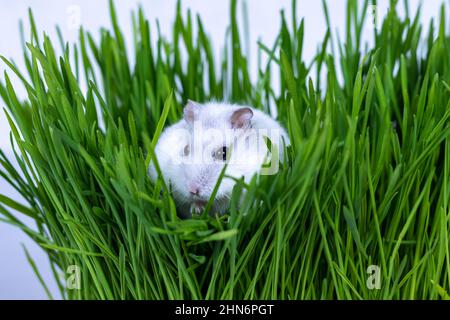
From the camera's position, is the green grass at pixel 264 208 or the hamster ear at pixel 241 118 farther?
the hamster ear at pixel 241 118

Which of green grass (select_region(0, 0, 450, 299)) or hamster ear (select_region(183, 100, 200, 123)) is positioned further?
hamster ear (select_region(183, 100, 200, 123))

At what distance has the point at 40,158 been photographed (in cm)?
89

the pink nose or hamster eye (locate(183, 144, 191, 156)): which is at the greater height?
hamster eye (locate(183, 144, 191, 156))

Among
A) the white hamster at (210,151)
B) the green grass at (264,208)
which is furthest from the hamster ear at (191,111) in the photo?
the green grass at (264,208)

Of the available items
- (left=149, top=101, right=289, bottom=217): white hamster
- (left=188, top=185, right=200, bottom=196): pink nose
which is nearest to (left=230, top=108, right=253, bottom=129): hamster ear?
(left=149, top=101, right=289, bottom=217): white hamster

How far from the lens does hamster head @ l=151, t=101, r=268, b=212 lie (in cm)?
91

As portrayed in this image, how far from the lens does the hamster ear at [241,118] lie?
37.6 inches

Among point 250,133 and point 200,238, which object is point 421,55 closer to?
point 250,133

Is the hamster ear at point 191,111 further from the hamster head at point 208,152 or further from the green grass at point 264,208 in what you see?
the green grass at point 264,208

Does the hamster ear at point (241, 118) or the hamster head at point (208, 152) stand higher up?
the hamster ear at point (241, 118)

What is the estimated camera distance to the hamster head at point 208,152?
0.91 metres

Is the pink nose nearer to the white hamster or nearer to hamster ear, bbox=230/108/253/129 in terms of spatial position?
the white hamster

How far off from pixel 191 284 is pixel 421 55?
0.77 metres
